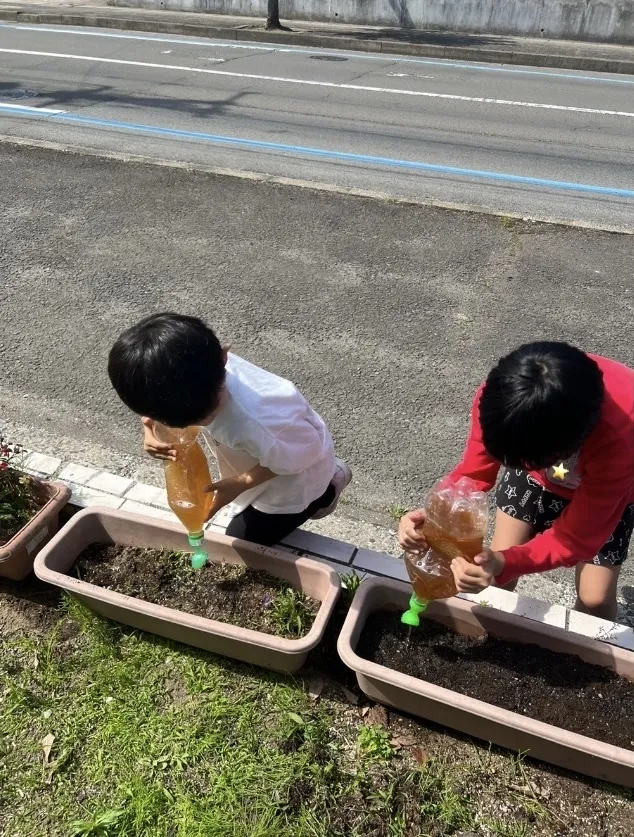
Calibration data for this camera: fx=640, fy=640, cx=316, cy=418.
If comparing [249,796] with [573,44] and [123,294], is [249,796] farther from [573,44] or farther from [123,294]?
[573,44]

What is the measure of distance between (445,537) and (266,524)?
837mm

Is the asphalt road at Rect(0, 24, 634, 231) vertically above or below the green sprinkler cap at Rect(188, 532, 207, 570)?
above

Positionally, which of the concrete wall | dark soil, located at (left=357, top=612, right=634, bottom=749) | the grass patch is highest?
the concrete wall

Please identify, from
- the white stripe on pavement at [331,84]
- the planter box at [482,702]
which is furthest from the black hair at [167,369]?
the white stripe on pavement at [331,84]

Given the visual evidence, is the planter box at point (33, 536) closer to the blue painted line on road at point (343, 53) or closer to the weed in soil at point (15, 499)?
the weed in soil at point (15, 499)

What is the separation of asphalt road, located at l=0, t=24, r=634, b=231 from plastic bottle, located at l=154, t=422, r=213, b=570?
5370 mm

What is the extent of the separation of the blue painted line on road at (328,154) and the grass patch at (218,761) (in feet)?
22.0

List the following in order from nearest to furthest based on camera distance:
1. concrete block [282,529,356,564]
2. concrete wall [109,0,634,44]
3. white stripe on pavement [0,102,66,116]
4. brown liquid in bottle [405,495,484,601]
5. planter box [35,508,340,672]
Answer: brown liquid in bottle [405,495,484,601] < planter box [35,508,340,672] < concrete block [282,529,356,564] < white stripe on pavement [0,102,66,116] < concrete wall [109,0,634,44]

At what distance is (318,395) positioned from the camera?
4090 mm

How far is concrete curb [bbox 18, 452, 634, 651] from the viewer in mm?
2447

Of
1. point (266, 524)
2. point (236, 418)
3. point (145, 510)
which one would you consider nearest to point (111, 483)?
point (145, 510)

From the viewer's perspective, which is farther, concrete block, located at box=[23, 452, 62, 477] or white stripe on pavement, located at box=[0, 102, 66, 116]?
white stripe on pavement, located at box=[0, 102, 66, 116]

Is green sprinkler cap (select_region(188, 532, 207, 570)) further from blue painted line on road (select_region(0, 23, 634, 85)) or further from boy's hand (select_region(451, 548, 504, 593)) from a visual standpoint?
blue painted line on road (select_region(0, 23, 634, 85))

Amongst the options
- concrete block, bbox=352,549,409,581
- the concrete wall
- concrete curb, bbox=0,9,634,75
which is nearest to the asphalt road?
concrete curb, bbox=0,9,634,75
